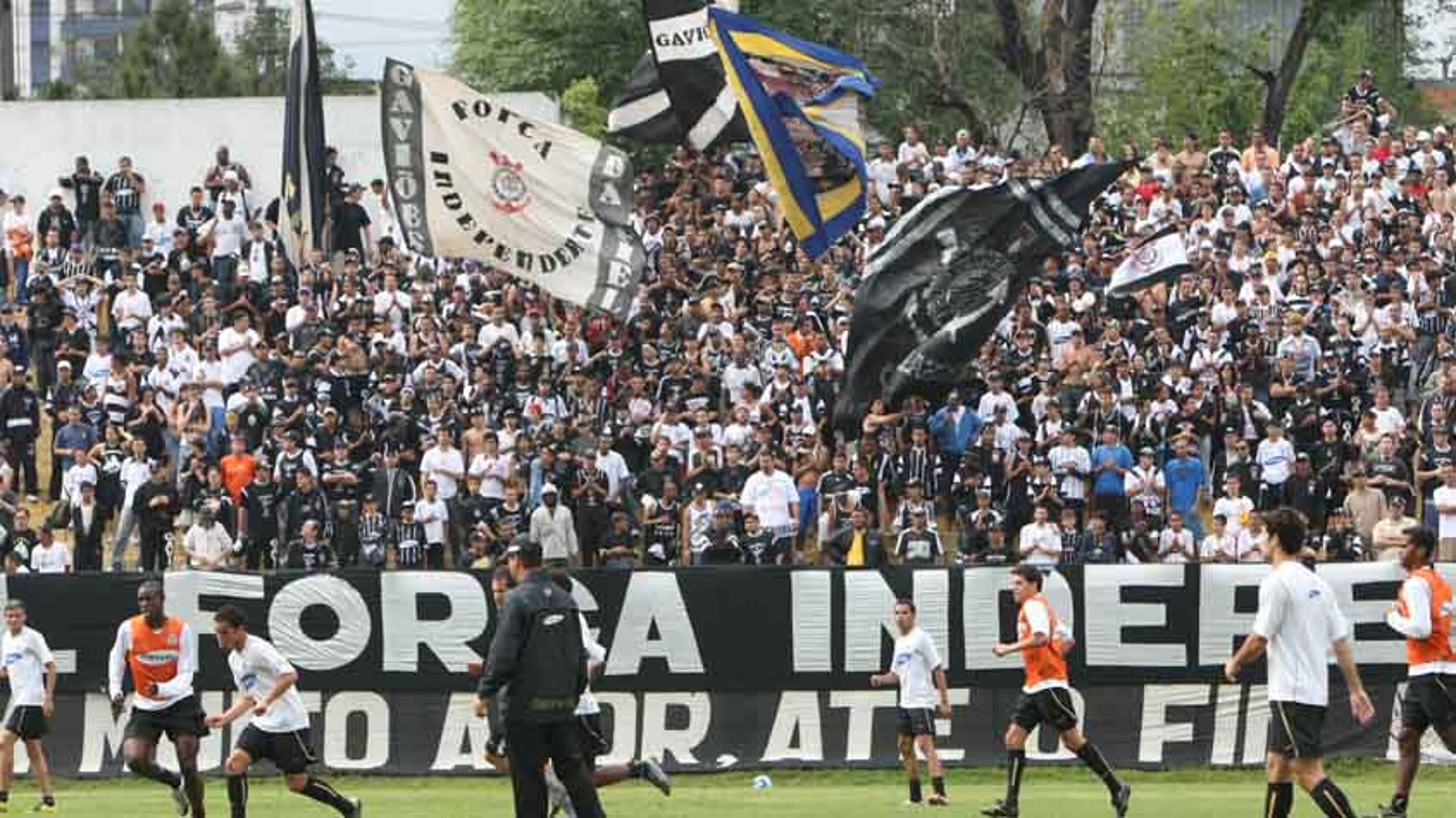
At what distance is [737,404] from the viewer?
3091 centimetres

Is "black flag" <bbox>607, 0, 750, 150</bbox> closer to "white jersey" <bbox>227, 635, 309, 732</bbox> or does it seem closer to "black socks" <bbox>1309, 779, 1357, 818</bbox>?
"white jersey" <bbox>227, 635, 309, 732</bbox>

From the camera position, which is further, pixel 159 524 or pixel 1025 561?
pixel 159 524

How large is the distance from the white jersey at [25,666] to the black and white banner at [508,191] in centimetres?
1083

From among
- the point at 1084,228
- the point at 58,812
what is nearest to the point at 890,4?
the point at 1084,228

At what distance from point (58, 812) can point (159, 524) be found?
8036 millimetres

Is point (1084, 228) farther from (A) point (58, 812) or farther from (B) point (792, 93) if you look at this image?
(A) point (58, 812)

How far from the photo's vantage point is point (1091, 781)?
24234mm

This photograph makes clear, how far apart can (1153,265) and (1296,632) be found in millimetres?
17316

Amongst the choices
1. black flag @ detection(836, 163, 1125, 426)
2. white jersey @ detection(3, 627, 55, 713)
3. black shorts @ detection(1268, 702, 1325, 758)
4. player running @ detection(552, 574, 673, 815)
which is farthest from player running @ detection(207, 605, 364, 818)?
black flag @ detection(836, 163, 1125, 426)

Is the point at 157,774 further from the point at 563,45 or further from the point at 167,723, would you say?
the point at 563,45

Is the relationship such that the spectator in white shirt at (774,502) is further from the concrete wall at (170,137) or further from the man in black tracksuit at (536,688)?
the concrete wall at (170,137)

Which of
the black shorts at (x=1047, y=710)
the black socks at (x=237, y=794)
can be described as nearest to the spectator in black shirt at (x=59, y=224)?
the black socks at (x=237, y=794)

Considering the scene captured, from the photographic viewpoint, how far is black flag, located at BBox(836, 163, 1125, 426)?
94.9 ft

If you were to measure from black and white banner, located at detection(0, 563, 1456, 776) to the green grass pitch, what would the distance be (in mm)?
221
